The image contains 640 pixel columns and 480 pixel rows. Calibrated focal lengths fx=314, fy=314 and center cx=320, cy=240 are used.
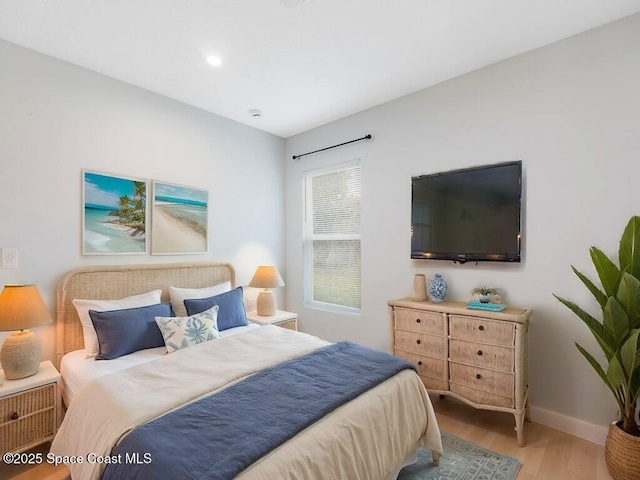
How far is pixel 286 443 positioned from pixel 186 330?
144cm

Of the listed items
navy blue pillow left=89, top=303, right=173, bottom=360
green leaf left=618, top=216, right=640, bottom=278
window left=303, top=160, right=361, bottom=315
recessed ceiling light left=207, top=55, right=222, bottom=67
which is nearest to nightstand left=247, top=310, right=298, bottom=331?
window left=303, top=160, right=361, bottom=315

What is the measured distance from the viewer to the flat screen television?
2.39m

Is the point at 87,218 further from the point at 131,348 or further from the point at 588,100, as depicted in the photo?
the point at 588,100

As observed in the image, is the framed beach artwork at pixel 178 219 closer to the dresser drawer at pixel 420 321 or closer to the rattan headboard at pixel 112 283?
the rattan headboard at pixel 112 283

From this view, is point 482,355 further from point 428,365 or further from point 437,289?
point 437,289

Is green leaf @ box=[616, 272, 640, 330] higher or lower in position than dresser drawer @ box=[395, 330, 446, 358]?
higher

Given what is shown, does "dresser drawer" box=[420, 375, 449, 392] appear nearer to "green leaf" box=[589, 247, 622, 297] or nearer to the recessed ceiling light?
"green leaf" box=[589, 247, 622, 297]

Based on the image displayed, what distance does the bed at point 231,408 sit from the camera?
122 cm

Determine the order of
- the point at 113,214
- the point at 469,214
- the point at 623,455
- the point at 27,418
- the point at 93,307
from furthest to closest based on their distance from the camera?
the point at 113,214, the point at 469,214, the point at 93,307, the point at 27,418, the point at 623,455

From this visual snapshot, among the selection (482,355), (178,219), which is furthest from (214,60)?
(482,355)

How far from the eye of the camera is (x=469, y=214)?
2596 mm

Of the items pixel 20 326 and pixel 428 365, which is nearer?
pixel 20 326

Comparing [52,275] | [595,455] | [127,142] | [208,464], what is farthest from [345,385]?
[127,142]

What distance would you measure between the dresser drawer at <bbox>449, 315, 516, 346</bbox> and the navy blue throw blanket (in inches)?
27.0
